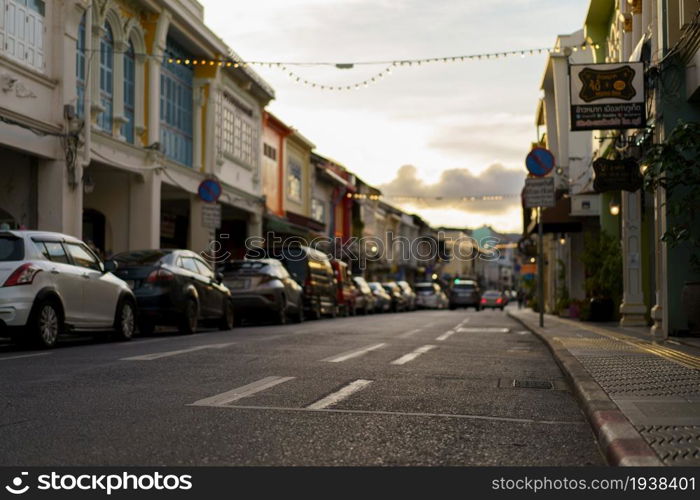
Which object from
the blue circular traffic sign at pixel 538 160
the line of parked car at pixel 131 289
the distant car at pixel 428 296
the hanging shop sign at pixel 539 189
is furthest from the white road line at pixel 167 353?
the distant car at pixel 428 296

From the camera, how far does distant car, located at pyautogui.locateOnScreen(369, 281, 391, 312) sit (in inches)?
1735

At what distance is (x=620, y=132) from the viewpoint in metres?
21.6

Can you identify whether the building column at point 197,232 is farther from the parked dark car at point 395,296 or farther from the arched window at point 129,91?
the parked dark car at point 395,296

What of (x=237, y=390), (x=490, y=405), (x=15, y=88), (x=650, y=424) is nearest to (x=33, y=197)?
(x=15, y=88)

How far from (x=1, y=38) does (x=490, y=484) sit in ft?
56.6

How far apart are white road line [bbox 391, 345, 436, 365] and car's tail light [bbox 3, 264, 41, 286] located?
15.7 feet

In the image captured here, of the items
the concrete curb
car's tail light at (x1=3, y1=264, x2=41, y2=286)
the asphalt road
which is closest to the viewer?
the concrete curb

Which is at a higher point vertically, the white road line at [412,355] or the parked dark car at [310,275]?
the parked dark car at [310,275]

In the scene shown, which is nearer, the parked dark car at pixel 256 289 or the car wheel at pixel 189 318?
the car wheel at pixel 189 318

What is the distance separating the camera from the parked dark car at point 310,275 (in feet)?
93.1

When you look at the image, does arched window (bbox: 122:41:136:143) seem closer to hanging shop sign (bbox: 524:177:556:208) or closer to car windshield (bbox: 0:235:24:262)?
hanging shop sign (bbox: 524:177:556:208)

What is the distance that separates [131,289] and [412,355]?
625 cm

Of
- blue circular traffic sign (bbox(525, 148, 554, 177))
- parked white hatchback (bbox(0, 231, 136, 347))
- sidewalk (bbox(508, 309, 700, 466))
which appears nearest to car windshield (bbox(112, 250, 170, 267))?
parked white hatchback (bbox(0, 231, 136, 347))

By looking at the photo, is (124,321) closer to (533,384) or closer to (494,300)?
(533,384)
